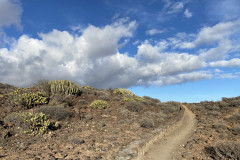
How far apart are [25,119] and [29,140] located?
1.60 meters

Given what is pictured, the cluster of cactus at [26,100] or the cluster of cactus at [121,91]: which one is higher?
the cluster of cactus at [121,91]

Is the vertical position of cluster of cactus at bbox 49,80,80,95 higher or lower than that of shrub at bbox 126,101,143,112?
higher

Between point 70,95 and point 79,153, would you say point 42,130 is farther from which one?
point 70,95

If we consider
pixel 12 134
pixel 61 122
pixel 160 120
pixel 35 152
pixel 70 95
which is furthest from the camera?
pixel 70 95

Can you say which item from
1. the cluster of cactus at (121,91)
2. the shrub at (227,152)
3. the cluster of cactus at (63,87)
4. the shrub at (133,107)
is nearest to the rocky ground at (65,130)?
the shrub at (133,107)

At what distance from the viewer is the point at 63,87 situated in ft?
58.2

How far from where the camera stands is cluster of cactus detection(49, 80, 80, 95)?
17.1 m

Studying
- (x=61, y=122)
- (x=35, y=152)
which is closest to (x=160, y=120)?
(x=61, y=122)

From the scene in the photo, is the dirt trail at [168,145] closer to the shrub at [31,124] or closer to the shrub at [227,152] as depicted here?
the shrub at [227,152]

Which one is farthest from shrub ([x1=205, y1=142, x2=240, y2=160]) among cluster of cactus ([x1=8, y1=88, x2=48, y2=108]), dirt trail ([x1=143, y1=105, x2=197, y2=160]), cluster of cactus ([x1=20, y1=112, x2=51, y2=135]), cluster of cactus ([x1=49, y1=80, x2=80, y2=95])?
cluster of cactus ([x1=49, y1=80, x2=80, y2=95])

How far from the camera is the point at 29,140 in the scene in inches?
317

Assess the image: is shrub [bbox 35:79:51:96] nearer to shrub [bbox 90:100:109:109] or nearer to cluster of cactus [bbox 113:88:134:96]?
shrub [bbox 90:100:109:109]

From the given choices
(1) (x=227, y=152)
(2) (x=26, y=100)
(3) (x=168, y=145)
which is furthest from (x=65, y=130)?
(1) (x=227, y=152)

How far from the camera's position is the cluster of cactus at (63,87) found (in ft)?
56.0
